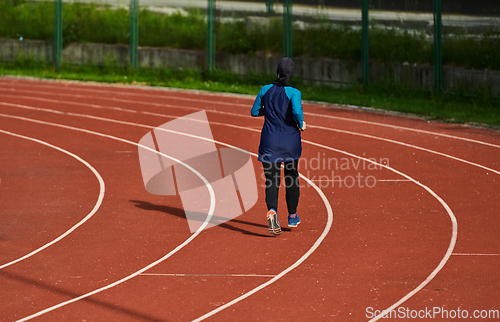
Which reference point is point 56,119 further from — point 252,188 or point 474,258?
point 474,258

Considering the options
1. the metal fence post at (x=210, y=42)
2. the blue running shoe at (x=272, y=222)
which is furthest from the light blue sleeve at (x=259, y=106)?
the metal fence post at (x=210, y=42)

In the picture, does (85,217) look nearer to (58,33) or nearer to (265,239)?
(265,239)

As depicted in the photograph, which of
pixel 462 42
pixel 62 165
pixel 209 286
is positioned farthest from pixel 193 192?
pixel 462 42

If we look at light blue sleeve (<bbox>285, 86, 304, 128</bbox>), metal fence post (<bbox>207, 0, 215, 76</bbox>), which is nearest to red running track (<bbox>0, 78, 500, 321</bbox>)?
light blue sleeve (<bbox>285, 86, 304, 128</bbox>)

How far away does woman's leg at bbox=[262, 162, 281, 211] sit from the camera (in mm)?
7863

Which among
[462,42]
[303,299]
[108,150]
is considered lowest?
[303,299]

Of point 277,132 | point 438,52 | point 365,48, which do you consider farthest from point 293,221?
point 365,48

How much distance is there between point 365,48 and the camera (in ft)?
74.2

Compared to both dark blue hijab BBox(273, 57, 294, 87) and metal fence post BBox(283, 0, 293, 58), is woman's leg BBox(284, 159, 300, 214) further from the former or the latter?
metal fence post BBox(283, 0, 293, 58)

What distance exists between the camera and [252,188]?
10.6 meters

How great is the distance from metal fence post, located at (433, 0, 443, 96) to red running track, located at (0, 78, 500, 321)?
547 centimetres

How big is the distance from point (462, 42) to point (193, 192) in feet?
39.9

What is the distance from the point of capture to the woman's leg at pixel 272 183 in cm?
786

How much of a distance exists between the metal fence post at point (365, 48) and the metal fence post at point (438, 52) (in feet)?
8.69
